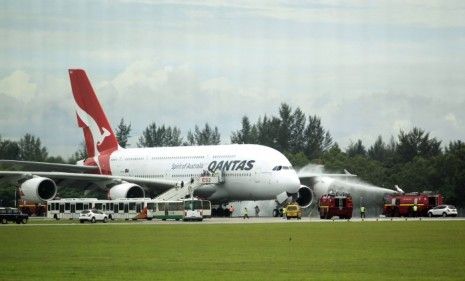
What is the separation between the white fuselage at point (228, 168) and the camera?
116 m

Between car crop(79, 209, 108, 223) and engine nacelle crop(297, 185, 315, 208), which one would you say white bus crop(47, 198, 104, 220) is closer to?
car crop(79, 209, 108, 223)

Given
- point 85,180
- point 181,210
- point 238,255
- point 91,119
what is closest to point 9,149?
point 91,119

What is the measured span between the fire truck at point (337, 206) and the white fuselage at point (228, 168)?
234 inches

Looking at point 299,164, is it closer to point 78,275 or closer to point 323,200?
point 323,200

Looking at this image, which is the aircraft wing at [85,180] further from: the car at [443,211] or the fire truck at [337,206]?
the car at [443,211]

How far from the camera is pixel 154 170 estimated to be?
129m

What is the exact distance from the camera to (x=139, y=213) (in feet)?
368

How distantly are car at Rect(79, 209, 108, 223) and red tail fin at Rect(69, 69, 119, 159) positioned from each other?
92.6 feet

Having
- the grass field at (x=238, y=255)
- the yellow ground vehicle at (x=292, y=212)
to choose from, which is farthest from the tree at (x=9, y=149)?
the grass field at (x=238, y=255)

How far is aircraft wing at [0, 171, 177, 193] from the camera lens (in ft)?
390

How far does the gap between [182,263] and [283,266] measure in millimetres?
4359

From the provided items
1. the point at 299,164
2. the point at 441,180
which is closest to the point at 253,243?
the point at 441,180

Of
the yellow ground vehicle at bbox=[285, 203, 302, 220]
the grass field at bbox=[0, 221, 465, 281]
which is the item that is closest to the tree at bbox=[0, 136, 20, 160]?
the yellow ground vehicle at bbox=[285, 203, 302, 220]

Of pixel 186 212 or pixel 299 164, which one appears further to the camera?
pixel 299 164
